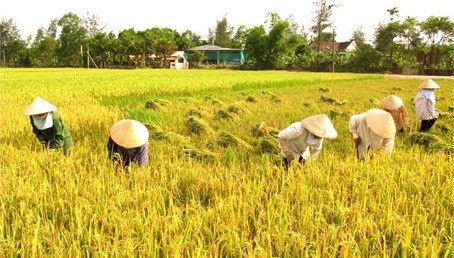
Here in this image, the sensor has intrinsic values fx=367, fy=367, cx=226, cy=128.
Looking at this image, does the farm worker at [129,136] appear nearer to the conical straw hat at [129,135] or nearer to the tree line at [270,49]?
the conical straw hat at [129,135]

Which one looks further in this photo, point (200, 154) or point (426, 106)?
point (426, 106)

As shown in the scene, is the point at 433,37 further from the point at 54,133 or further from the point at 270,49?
the point at 54,133

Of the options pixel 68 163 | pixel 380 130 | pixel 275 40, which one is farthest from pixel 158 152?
pixel 275 40

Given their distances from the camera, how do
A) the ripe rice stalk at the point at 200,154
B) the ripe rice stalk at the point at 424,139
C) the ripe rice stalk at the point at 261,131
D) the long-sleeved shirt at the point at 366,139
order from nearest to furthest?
the long-sleeved shirt at the point at 366,139 → the ripe rice stalk at the point at 200,154 → the ripe rice stalk at the point at 424,139 → the ripe rice stalk at the point at 261,131

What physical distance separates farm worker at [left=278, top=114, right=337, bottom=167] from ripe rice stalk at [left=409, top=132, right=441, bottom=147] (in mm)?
2205

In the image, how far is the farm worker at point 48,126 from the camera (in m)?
3.70

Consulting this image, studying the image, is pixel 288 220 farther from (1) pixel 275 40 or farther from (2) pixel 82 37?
(2) pixel 82 37

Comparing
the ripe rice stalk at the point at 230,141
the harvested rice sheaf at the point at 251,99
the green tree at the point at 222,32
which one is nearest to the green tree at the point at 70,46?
the green tree at the point at 222,32

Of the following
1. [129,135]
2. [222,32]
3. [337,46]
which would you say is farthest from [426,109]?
[222,32]

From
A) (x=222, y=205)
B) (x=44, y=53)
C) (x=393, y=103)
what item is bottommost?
(x=222, y=205)

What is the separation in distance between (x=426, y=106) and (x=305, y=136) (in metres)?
3.54

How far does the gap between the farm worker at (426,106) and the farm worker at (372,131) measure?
2.40m

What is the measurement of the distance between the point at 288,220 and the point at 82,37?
55.0 m

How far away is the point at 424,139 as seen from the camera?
5195 mm
